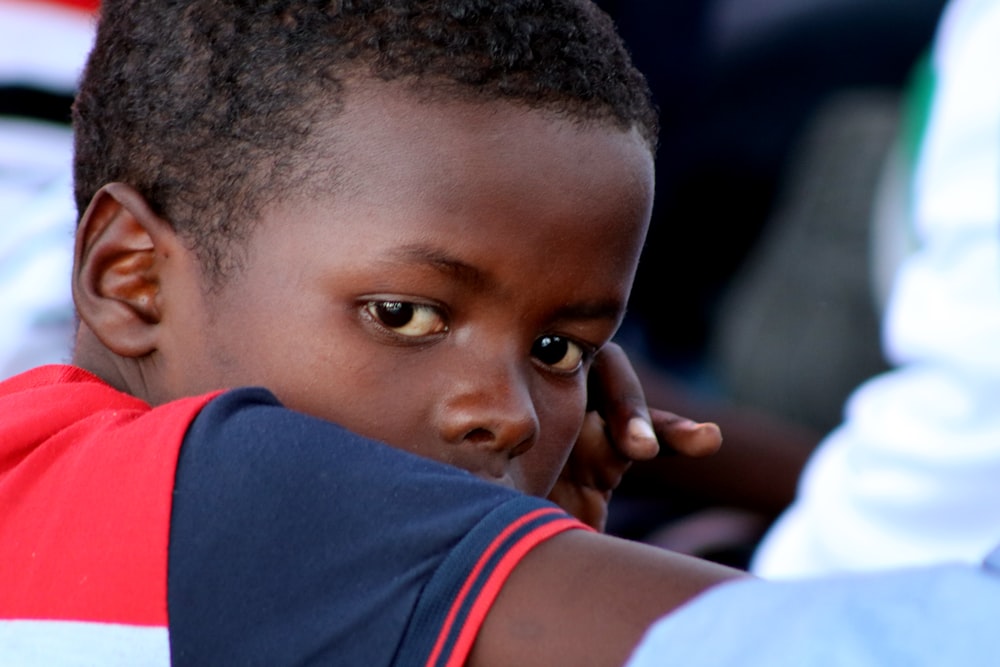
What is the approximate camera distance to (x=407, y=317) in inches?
63.6

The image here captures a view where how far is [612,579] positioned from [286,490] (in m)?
0.29

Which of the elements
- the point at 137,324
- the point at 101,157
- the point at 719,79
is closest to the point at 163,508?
the point at 137,324

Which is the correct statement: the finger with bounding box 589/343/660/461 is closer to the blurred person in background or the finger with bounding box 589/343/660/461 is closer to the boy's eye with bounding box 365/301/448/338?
the boy's eye with bounding box 365/301/448/338

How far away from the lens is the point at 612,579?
116 cm

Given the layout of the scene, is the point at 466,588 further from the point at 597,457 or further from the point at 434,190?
the point at 597,457

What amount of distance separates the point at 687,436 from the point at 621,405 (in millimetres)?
126

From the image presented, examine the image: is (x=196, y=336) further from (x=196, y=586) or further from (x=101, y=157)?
(x=196, y=586)

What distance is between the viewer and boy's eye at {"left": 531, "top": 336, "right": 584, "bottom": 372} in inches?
68.3

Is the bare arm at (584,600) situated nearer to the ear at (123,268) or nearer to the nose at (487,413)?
the nose at (487,413)

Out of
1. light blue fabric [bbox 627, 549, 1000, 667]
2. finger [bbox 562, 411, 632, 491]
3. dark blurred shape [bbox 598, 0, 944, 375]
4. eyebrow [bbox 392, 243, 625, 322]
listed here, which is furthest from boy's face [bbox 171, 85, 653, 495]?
dark blurred shape [bbox 598, 0, 944, 375]

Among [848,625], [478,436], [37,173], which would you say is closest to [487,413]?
[478,436]

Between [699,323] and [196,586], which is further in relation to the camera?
[699,323]

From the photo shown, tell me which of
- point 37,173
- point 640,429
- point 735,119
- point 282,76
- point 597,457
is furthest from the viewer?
point 735,119

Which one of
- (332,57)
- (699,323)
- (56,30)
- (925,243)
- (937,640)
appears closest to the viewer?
(937,640)
